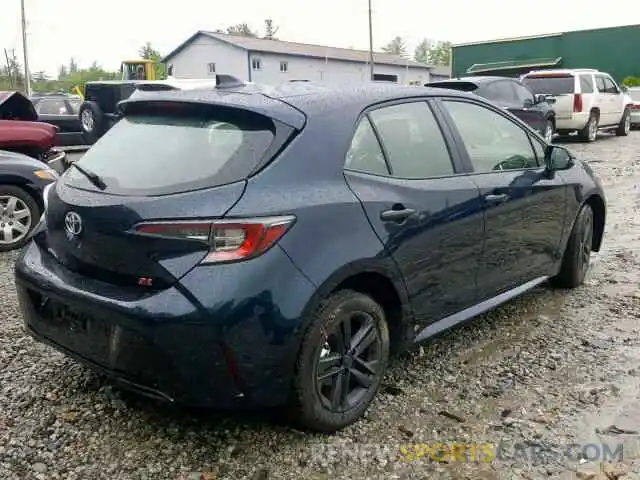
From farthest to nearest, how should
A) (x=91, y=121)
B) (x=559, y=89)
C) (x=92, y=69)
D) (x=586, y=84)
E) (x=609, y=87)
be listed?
(x=92, y=69), (x=609, y=87), (x=586, y=84), (x=559, y=89), (x=91, y=121)

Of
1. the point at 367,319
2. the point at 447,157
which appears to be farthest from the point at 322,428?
the point at 447,157

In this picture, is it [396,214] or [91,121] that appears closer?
[396,214]

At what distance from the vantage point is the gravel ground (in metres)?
2.82

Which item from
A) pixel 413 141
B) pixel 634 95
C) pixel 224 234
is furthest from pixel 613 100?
pixel 224 234

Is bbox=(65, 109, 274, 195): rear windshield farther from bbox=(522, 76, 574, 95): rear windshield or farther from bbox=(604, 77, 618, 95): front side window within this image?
bbox=(604, 77, 618, 95): front side window

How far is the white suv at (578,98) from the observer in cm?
1602

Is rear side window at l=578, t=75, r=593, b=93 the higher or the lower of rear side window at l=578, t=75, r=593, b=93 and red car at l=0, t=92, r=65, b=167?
the higher

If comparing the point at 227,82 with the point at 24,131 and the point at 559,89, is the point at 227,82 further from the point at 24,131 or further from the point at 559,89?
the point at 559,89

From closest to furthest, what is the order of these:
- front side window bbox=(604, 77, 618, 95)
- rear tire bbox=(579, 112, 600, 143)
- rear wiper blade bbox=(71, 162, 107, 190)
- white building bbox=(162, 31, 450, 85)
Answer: rear wiper blade bbox=(71, 162, 107, 190) < rear tire bbox=(579, 112, 600, 143) < front side window bbox=(604, 77, 618, 95) < white building bbox=(162, 31, 450, 85)

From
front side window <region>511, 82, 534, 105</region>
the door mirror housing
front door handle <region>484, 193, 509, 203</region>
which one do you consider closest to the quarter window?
front door handle <region>484, 193, 509, 203</region>

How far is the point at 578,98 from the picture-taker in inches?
628

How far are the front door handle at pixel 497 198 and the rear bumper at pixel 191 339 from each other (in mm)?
1534

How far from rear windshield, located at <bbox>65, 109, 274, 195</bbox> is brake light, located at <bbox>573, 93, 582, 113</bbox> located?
14774 millimetres

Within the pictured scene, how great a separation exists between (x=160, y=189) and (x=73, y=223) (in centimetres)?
46
